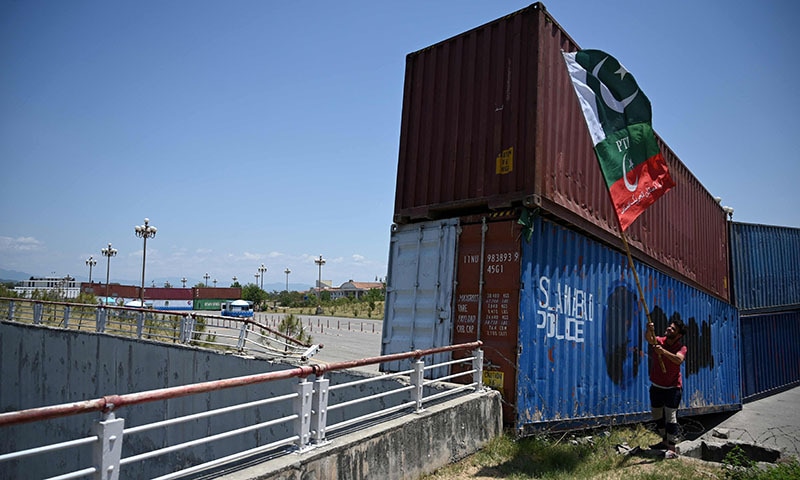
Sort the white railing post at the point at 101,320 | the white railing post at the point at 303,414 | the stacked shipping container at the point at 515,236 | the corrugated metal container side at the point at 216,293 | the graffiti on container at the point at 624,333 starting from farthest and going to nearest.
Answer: the corrugated metal container side at the point at 216,293 < the white railing post at the point at 101,320 < the graffiti on container at the point at 624,333 < the stacked shipping container at the point at 515,236 < the white railing post at the point at 303,414

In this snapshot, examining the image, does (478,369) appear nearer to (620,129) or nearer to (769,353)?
(620,129)

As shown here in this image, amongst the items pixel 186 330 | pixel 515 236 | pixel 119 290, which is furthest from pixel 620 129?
pixel 119 290

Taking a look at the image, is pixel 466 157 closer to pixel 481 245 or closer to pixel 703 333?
pixel 481 245

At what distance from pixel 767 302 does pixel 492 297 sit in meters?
15.1

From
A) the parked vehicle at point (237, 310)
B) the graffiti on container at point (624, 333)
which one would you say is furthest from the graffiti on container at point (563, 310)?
the parked vehicle at point (237, 310)

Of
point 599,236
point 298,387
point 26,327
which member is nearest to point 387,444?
point 298,387

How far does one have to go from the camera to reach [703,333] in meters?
13.9

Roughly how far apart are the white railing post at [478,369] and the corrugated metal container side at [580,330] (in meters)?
0.58

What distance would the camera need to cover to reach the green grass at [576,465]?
227 inches

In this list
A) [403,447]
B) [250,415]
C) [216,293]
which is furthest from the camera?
[216,293]

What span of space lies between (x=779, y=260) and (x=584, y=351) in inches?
584

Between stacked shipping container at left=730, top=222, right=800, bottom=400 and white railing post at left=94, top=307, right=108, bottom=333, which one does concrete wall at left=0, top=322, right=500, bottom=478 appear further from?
stacked shipping container at left=730, top=222, right=800, bottom=400

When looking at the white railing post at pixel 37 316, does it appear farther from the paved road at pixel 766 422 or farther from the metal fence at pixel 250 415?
the paved road at pixel 766 422

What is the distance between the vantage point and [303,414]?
15.2 ft
